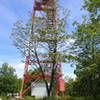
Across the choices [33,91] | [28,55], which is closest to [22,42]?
[28,55]

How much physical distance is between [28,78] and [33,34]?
280 inches

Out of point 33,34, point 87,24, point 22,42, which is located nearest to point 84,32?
point 87,24

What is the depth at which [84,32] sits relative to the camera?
1563 cm

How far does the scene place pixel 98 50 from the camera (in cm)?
1560

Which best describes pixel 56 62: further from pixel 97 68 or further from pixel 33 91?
pixel 33 91

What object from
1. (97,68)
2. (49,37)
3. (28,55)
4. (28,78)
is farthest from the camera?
(28,78)

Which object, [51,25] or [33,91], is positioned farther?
[33,91]

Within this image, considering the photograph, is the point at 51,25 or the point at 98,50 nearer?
the point at 98,50

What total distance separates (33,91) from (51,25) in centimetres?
963

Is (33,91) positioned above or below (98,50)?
below

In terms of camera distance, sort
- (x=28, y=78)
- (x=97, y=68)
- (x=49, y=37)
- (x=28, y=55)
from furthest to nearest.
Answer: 1. (x=28, y=78)
2. (x=28, y=55)
3. (x=49, y=37)
4. (x=97, y=68)

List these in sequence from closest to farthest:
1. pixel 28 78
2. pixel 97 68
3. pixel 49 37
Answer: pixel 97 68 < pixel 49 37 < pixel 28 78

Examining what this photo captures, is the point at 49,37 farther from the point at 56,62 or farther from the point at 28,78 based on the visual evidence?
the point at 28,78

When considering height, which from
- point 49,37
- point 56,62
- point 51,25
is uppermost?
point 51,25
